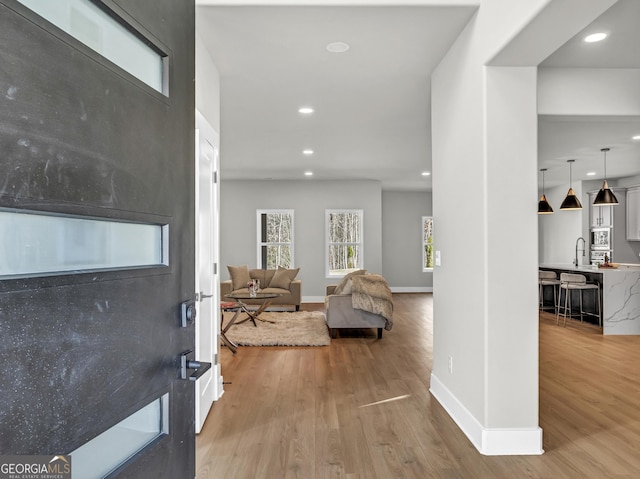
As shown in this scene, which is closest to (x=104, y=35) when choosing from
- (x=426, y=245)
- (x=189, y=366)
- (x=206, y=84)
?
(x=189, y=366)

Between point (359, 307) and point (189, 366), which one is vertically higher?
point (189, 366)

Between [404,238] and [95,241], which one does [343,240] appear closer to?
[404,238]

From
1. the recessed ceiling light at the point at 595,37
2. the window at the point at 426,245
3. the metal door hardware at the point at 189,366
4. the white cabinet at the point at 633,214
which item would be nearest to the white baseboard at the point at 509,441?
the metal door hardware at the point at 189,366

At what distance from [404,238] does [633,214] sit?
16.7ft

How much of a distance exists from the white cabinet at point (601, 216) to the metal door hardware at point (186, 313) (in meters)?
10.6

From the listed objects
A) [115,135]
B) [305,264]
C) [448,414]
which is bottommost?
[448,414]

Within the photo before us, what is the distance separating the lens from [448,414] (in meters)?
3.24

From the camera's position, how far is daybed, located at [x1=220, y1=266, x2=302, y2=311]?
8.34 m

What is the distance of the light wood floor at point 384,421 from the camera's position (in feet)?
8.11

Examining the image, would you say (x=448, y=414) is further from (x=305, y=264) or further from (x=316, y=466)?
(x=305, y=264)

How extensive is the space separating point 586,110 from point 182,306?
11.2ft

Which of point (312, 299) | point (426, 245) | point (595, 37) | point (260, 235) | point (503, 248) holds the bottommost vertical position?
point (312, 299)

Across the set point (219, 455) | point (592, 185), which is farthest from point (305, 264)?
point (219, 455)

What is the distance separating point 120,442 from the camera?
962 mm
